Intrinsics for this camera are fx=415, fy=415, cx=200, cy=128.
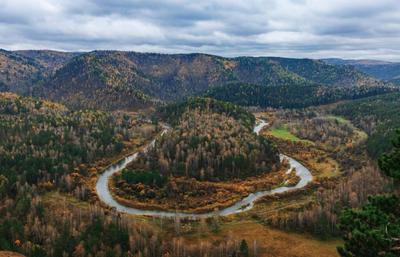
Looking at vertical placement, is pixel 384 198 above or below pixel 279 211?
above

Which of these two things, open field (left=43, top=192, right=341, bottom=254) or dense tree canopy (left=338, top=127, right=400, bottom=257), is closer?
dense tree canopy (left=338, top=127, right=400, bottom=257)

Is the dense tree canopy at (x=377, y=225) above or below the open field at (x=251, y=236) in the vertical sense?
above

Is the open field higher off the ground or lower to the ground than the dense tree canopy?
lower

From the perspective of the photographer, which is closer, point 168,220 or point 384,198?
point 384,198

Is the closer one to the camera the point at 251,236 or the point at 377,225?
the point at 377,225

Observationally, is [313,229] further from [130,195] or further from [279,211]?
[130,195]

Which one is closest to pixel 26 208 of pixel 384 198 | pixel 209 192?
pixel 209 192

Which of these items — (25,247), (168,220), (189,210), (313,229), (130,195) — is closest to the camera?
(25,247)

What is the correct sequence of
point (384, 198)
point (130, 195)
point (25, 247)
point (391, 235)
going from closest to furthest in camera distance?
point (391, 235)
point (384, 198)
point (25, 247)
point (130, 195)

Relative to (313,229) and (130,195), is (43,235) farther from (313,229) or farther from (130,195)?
(313,229)

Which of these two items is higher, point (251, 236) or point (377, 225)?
Answer: point (377, 225)

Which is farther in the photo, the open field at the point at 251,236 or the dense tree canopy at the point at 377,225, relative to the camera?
the open field at the point at 251,236
